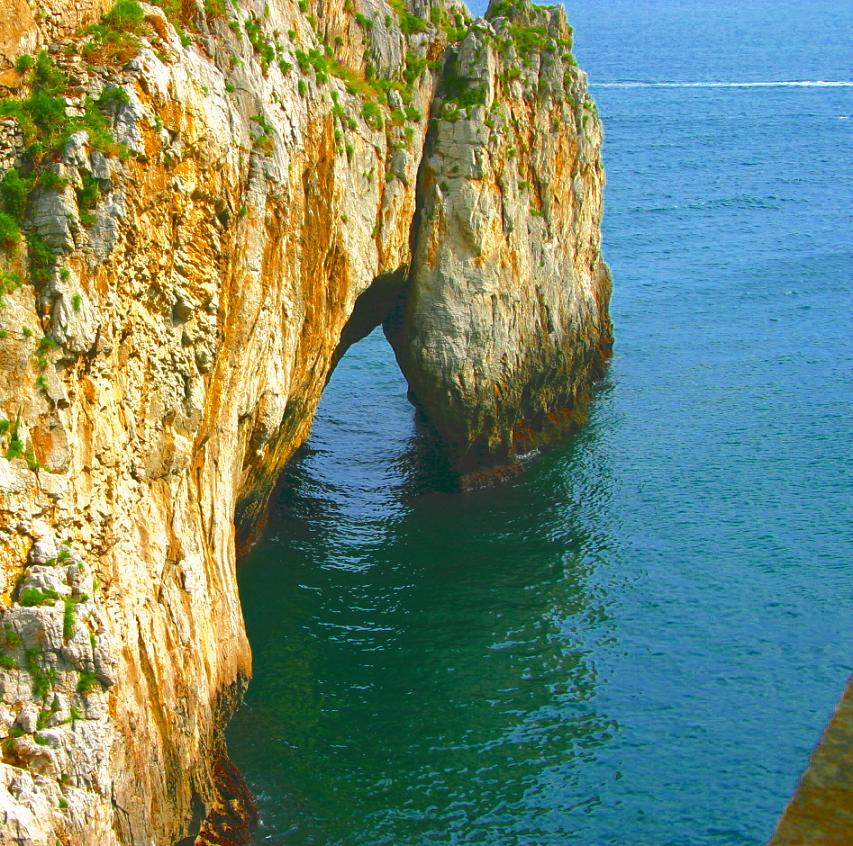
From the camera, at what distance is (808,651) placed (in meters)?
37.7

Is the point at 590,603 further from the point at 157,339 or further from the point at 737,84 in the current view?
the point at 737,84

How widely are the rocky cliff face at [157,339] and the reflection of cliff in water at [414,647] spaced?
3041mm

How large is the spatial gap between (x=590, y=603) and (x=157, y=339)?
765 inches

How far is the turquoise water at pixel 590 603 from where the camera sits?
31688 millimetres

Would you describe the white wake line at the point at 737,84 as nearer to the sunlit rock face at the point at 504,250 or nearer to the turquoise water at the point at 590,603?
the turquoise water at the point at 590,603

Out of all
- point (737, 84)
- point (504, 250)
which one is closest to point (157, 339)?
point (504, 250)

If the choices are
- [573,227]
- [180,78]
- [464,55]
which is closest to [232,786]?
[180,78]

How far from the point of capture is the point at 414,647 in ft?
128

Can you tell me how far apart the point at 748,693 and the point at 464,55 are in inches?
1080

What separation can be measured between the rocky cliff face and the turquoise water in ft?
13.0

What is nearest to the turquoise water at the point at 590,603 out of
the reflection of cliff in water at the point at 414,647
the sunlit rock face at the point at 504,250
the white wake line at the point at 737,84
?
the reflection of cliff in water at the point at 414,647

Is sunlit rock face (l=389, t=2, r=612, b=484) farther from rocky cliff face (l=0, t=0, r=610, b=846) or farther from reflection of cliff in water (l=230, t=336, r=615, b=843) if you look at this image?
rocky cliff face (l=0, t=0, r=610, b=846)

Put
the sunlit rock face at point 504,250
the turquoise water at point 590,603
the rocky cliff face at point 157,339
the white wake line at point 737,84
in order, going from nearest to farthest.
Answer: the rocky cliff face at point 157,339, the turquoise water at point 590,603, the sunlit rock face at point 504,250, the white wake line at point 737,84

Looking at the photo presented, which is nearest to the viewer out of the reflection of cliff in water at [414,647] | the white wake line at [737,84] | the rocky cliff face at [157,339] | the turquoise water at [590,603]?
the rocky cliff face at [157,339]
